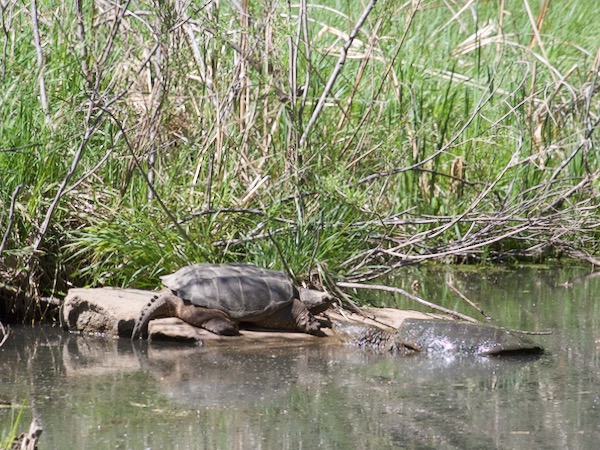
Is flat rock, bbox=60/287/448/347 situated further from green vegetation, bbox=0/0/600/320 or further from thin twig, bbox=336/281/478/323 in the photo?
green vegetation, bbox=0/0/600/320

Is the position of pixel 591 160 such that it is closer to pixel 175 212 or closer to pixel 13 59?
pixel 175 212

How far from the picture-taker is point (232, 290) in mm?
5926

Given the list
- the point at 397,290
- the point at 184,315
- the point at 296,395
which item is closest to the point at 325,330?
the point at 397,290

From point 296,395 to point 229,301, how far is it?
4.05 feet

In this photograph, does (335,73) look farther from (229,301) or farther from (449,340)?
(449,340)

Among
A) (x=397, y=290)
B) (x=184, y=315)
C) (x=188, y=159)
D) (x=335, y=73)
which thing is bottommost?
(x=184, y=315)

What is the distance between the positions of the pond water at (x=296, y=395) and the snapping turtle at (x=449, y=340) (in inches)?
3.5

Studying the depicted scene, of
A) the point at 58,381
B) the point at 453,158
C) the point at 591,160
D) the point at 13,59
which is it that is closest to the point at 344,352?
the point at 58,381

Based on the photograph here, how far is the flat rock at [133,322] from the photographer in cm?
589

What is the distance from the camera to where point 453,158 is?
9.12 metres

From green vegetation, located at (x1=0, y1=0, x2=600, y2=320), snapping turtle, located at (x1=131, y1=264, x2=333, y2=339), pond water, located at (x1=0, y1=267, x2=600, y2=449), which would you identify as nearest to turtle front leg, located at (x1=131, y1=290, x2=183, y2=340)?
snapping turtle, located at (x1=131, y1=264, x2=333, y2=339)

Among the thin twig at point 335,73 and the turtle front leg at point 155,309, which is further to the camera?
the thin twig at point 335,73

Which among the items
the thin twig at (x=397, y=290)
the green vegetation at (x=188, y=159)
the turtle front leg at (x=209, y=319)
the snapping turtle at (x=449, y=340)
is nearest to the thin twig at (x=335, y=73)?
the green vegetation at (x=188, y=159)

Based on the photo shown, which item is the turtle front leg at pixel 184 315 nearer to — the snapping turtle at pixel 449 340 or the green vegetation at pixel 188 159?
the green vegetation at pixel 188 159
